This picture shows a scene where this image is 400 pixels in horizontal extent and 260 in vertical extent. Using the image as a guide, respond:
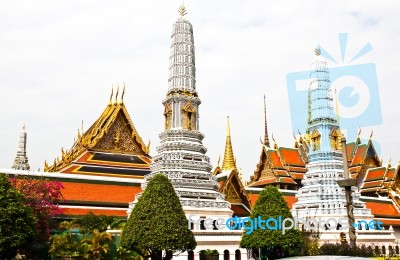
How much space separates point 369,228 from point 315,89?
34.0 feet

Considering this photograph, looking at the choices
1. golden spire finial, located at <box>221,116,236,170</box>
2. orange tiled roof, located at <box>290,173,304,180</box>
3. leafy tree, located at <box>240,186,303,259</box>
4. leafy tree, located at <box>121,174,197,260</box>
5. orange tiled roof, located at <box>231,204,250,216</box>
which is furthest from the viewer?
orange tiled roof, located at <box>290,173,304,180</box>

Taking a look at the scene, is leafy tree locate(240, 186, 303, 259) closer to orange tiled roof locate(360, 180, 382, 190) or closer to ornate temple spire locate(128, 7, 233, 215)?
ornate temple spire locate(128, 7, 233, 215)

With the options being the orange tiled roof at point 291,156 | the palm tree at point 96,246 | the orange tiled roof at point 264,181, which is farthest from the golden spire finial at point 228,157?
the palm tree at point 96,246

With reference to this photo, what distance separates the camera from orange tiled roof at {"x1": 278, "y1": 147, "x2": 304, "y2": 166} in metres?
47.1

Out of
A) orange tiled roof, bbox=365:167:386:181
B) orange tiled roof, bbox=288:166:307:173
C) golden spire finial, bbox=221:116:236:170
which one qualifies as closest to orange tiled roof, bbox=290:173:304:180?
orange tiled roof, bbox=288:166:307:173

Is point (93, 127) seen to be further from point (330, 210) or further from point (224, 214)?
point (330, 210)

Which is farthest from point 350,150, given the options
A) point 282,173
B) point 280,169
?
point 282,173

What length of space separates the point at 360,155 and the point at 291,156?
23.3ft

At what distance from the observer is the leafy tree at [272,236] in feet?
66.6

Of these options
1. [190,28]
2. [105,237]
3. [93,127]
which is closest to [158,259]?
[105,237]

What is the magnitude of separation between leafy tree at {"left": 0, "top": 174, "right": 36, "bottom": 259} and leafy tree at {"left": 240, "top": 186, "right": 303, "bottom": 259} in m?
8.90

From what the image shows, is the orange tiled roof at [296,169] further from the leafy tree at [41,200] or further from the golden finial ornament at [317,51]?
the leafy tree at [41,200]

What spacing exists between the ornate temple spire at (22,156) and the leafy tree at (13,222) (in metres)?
24.1

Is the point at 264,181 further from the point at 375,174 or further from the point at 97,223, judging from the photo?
the point at 97,223
